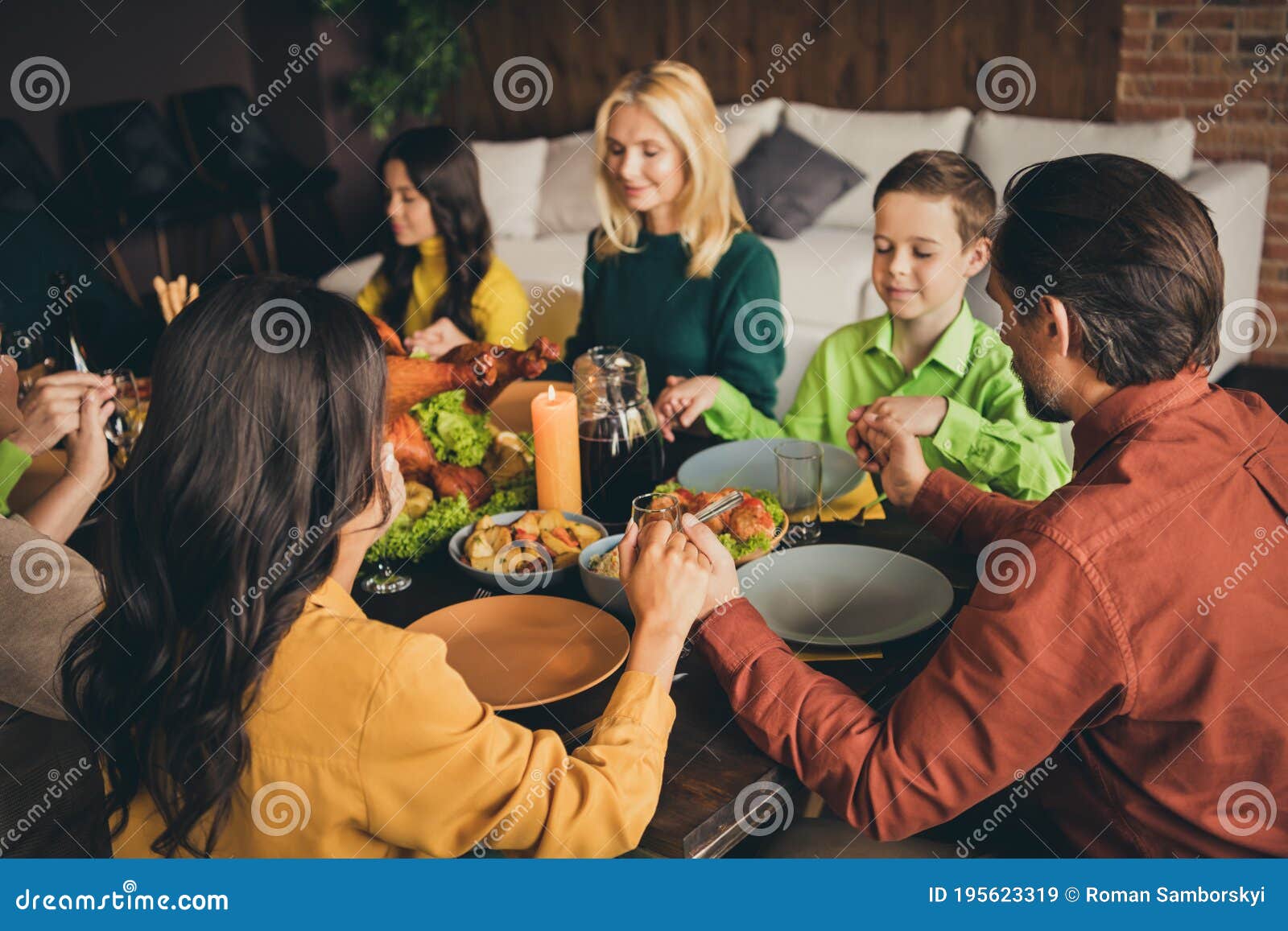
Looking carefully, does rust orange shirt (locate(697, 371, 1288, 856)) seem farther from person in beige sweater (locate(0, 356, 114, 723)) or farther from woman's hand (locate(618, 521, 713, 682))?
person in beige sweater (locate(0, 356, 114, 723))

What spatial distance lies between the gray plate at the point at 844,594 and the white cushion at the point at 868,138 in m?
3.05

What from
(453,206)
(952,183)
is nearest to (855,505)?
(952,183)

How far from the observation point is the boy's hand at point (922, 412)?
167 centimetres

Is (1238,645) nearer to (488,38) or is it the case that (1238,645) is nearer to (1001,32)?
(1001,32)

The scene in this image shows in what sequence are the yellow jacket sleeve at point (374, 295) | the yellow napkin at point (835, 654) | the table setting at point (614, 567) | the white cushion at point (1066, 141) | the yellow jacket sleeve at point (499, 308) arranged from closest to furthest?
the table setting at point (614, 567)
the yellow napkin at point (835, 654)
the yellow jacket sleeve at point (499, 308)
the yellow jacket sleeve at point (374, 295)
the white cushion at point (1066, 141)

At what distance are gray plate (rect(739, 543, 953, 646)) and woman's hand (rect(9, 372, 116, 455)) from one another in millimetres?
998

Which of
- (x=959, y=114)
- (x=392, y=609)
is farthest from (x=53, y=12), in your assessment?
(x=392, y=609)

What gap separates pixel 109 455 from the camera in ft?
5.88

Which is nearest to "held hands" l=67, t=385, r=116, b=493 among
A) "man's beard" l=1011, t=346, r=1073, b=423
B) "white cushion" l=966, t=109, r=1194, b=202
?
"man's beard" l=1011, t=346, r=1073, b=423

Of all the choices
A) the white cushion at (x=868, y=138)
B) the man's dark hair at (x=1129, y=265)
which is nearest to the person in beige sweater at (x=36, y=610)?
the man's dark hair at (x=1129, y=265)

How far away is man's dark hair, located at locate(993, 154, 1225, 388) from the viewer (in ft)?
3.59

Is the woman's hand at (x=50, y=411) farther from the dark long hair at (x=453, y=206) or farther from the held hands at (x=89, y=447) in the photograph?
the dark long hair at (x=453, y=206)

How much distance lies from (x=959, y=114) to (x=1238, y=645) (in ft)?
11.6

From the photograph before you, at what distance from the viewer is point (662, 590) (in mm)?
1174
